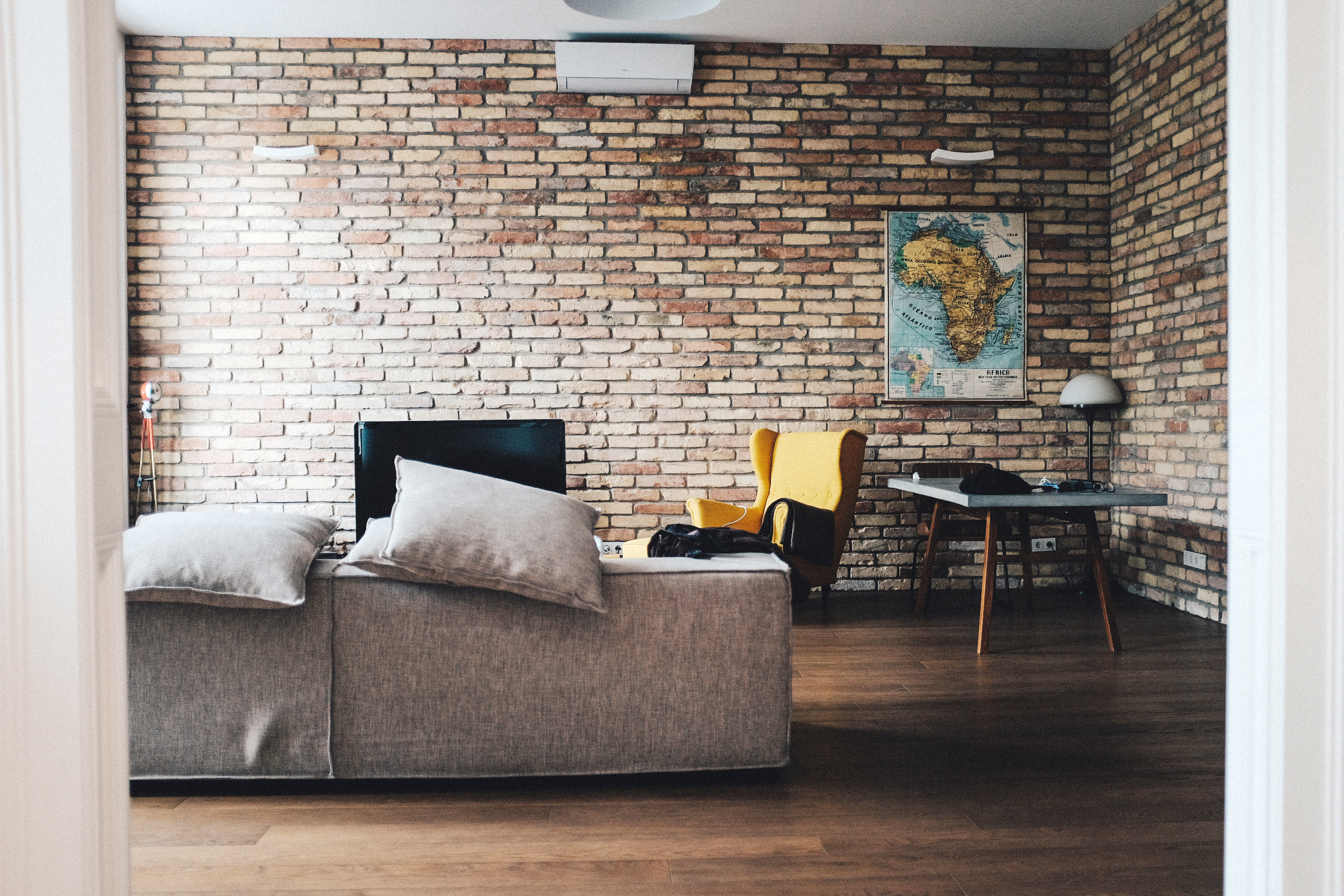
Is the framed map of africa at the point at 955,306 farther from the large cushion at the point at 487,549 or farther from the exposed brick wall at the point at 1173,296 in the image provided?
the large cushion at the point at 487,549

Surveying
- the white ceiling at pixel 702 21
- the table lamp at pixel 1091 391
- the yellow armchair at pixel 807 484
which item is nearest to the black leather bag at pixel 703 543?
the yellow armchair at pixel 807 484

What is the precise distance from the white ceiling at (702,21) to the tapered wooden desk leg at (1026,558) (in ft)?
8.42

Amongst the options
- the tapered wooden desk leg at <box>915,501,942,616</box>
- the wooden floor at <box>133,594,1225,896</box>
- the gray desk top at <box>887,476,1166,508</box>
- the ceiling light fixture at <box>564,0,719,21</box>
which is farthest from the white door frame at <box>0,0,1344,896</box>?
the tapered wooden desk leg at <box>915,501,942,616</box>

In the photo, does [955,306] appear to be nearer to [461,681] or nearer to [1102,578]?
[1102,578]

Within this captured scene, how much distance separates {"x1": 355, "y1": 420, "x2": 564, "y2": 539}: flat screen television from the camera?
12.7 feet

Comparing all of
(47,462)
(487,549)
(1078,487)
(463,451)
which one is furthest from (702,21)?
(47,462)

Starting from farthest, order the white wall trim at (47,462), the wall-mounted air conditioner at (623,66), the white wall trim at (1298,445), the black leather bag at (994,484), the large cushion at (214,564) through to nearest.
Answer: the wall-mounted air conditioner at (623,66), the black leather bag at (994,484), the large cushion at (214,564), the white wall trim at (1298,445), the white wall trim at (47,462)

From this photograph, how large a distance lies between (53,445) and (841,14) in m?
4.47

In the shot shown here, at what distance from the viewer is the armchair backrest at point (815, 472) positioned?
4.18m

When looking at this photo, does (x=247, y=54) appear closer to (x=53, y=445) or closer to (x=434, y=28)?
(x=434, y=28)

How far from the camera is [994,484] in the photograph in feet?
11.6

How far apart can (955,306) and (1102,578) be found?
6.30 ft

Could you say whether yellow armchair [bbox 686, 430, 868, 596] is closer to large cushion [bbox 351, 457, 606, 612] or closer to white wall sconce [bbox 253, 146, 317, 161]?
large cushion [bbox 351, 457, 606, 612]

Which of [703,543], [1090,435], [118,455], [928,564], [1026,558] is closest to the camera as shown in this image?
[118,455]
